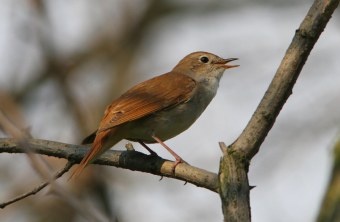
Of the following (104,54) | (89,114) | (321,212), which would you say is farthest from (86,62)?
(321,212)

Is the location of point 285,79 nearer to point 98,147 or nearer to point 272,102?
point 272,102

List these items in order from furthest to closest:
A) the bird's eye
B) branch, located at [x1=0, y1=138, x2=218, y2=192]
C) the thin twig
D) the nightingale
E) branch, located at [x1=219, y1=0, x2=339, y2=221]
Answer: the bird's eye → the nightingale → branch, located at [x1=0, y1=138, x2=218, y2=192] → the thin twig → branch, located at [x1=219, y1=0, x2=339, y2=221]

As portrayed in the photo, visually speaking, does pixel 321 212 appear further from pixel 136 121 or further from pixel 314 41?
pixel 136 121

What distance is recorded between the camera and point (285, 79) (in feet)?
12.4

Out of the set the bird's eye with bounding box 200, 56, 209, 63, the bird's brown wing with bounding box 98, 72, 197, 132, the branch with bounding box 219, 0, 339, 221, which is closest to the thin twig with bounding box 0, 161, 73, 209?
the bird's brown wing with bounding box 98, 72, 197, 132

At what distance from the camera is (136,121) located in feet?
17.9

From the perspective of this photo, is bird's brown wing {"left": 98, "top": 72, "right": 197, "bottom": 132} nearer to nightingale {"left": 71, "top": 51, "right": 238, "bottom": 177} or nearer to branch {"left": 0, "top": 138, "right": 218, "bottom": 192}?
nightingale {"left": 71, "top": 51, "right": 238, "bottom": 177}

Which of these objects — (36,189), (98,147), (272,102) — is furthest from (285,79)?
(36,189)

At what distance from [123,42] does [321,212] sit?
829 centimetres

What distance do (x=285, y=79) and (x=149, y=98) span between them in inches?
81.4

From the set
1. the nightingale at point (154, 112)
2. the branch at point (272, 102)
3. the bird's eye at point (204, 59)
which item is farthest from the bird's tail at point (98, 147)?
the bird's eye at point (204, 59)

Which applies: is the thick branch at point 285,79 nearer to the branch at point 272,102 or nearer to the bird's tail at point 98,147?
the branch at point 272,102

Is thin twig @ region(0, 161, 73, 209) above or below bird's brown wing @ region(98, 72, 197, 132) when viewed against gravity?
below

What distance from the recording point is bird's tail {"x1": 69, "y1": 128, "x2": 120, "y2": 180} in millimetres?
4614
